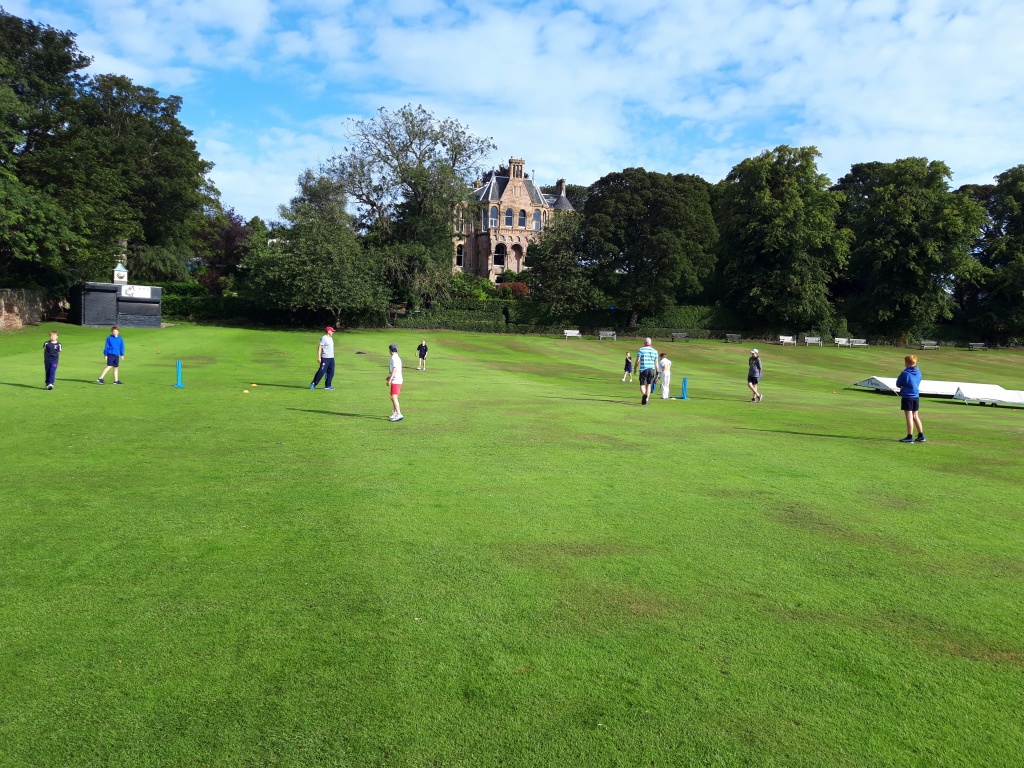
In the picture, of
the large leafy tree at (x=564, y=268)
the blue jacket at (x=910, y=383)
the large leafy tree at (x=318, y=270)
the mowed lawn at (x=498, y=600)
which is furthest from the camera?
the large leafy tree at (x=564, y=268)

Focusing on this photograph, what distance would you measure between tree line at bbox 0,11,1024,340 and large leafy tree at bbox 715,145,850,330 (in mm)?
199

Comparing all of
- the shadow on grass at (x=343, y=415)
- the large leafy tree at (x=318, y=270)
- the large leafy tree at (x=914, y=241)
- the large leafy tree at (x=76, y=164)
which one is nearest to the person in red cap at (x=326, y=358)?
the shadow on grass at (x=343, y=415)

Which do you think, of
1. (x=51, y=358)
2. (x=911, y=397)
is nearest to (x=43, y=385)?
(x=51, y=358)

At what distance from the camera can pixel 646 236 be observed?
7319 centimetres

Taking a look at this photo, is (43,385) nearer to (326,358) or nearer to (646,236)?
(326,358)

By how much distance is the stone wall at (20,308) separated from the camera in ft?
150

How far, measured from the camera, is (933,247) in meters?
72.6

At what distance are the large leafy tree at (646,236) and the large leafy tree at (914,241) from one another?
17235 millimetres

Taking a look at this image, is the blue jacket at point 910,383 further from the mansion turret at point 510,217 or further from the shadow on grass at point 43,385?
the mansion turret at point 510,217

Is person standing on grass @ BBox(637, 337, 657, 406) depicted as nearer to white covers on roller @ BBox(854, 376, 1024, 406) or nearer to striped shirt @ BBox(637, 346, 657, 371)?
striped shirt @ BBox(637, 346, 657, 371)

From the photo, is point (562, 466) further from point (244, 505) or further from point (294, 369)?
point (294, 369)

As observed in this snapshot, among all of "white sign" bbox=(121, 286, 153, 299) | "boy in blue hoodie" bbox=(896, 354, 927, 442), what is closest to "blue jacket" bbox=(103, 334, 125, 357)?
"boy in blue hoodie" bbox=(896, 354, 927, 442)

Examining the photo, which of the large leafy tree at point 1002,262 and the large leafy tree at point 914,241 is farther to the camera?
the large leafy tree at point 1002,262

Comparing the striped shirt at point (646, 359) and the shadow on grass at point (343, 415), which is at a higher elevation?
the striped shirt at point (646, 359)
